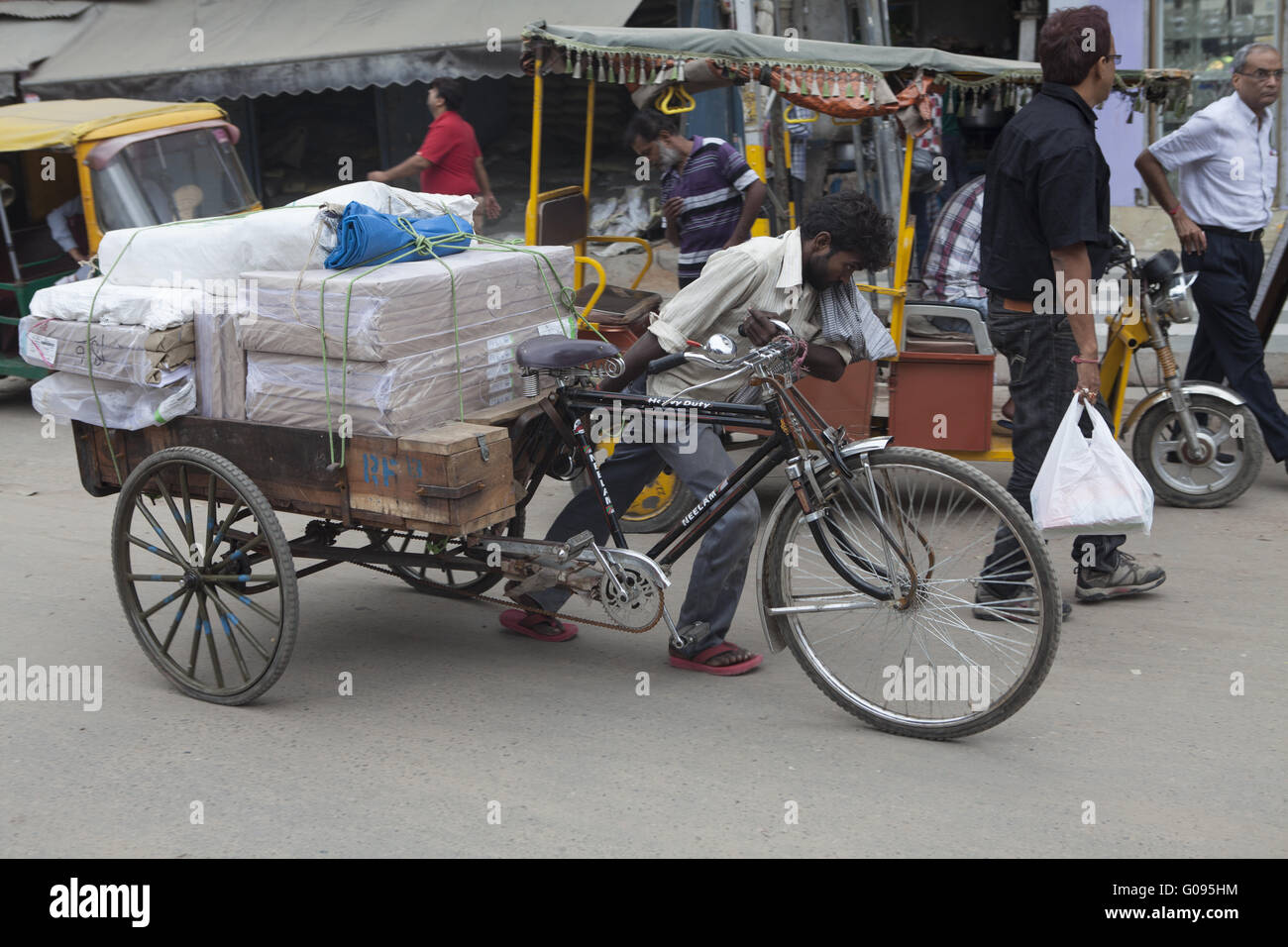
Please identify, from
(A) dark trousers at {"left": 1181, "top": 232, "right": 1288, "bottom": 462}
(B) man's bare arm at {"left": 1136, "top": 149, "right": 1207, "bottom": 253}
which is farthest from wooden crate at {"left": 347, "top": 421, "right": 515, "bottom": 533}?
(A) dark trousers at {"left": 1181, "top": 232, "right": 1288, "bottom": 462}

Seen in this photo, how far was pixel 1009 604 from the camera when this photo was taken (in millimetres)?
3770

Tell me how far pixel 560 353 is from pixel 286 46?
30.7 feet

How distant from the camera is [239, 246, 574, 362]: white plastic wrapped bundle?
3.63 m

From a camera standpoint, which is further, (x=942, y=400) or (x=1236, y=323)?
(x=1236, y=323)

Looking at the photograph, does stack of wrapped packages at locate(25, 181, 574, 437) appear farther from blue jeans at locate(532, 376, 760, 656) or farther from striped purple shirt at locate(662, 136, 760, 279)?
striped purple shirt at locate(662, 136, 760, 279)

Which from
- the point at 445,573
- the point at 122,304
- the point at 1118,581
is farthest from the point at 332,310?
the point at 1118,581

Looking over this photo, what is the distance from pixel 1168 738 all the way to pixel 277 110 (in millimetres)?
13182

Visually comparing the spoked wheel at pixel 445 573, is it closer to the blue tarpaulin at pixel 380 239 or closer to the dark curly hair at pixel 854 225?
the blue tarpaulin at pixel 380 239

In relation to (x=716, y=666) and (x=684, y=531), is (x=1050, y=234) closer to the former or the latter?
(x=684, y=531)

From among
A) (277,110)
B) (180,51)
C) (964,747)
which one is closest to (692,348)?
(964,747)

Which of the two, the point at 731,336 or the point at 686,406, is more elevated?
the point at 731,336

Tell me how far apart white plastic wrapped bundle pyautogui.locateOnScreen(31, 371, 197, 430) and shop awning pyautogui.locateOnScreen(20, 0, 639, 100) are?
279 inches

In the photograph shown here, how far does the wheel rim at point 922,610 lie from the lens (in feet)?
11.8

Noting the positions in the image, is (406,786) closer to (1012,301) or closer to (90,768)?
(90,768)
